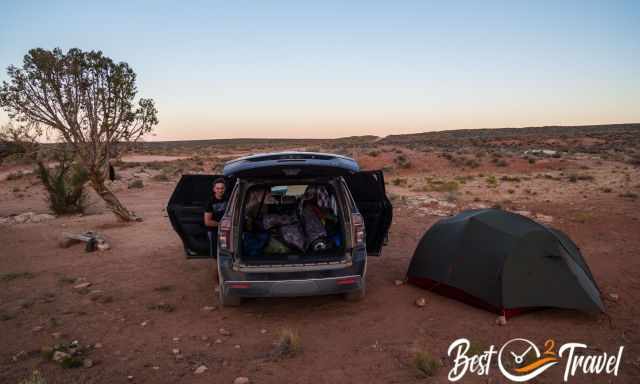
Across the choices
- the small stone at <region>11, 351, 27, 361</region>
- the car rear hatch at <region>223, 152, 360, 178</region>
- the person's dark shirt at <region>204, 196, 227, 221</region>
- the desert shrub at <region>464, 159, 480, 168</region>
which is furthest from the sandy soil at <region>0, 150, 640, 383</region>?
the desert shrub at <region>464, 159, 480, 168</region>

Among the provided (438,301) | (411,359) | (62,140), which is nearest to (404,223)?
(438,301)

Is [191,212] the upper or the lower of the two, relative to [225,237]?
upper

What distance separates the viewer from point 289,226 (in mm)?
5730

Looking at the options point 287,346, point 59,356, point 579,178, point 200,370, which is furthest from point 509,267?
point 579,178

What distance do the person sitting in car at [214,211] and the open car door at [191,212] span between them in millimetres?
89

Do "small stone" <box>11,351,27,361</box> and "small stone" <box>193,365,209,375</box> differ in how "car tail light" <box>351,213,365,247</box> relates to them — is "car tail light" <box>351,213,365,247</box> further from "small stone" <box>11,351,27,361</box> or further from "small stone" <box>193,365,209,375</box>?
"small stone" <box>11,351,27,361</box>

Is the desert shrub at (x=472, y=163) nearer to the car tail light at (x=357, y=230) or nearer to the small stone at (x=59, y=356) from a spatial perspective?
the car tail light at (x=357, y=230)

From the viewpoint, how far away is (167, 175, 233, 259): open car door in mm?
6043

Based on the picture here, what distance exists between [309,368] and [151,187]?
19404 mm

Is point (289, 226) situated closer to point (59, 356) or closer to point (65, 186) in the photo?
point (59, 356)

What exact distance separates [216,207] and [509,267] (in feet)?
12.8

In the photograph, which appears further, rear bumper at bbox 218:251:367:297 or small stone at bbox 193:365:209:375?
rear bumper at bbox 218:251:367:297

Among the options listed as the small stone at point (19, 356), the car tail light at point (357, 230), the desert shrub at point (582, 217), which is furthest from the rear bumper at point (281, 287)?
the desert shrub at point (582, 217)

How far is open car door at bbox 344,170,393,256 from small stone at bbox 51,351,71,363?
12.3ft
